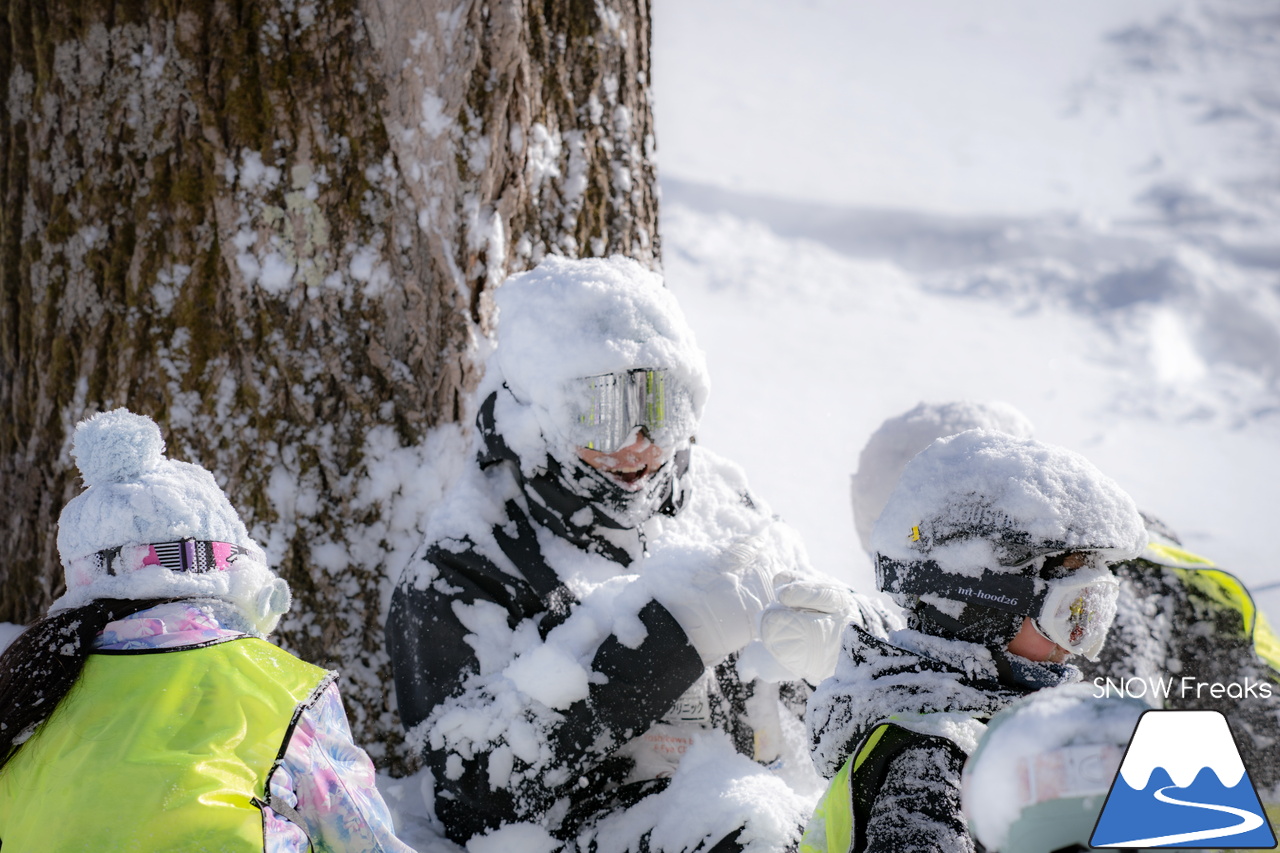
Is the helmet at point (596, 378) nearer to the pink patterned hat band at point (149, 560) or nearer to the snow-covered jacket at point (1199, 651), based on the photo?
the pink patterned hat band at point (149, 560)

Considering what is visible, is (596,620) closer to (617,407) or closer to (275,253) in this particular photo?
(617,407)

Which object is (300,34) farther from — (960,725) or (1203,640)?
(1203,640)

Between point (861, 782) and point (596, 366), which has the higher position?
point (596, 366)

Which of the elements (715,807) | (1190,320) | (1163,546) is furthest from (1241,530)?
(715,807)

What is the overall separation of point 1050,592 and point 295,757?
1.14 m

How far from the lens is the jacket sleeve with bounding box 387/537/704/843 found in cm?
168

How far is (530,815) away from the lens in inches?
67.7

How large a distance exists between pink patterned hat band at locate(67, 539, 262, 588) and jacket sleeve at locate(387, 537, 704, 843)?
0.53m

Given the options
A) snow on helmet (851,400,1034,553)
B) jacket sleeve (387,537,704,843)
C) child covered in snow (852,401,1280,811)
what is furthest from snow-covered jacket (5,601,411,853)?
snow on helmet (851,400,1034,553)

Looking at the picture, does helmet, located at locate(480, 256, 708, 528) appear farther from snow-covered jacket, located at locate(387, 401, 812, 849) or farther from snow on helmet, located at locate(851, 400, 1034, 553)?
snow on helmet, located at locate(851, 400, 1034, 553)

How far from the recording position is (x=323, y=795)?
1300 mm

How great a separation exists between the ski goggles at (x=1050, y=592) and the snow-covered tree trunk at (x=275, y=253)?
4.48ft

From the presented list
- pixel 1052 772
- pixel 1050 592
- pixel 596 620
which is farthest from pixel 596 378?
pixel 1052 772

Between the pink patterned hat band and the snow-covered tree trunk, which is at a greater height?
the snow-covered tree trunk
